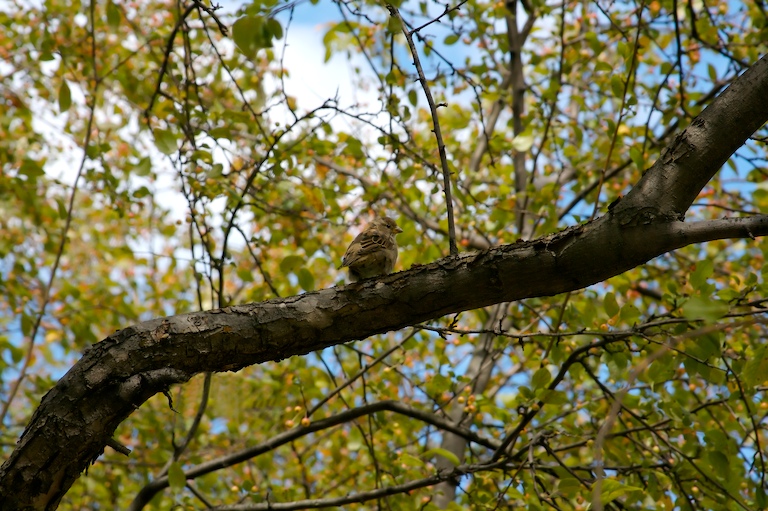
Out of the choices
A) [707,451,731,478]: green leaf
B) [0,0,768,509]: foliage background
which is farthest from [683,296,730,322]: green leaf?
[707,451,731,478]: green leaf

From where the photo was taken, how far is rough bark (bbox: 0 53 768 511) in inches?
104

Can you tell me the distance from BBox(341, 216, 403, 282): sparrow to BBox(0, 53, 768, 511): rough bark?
89 cm

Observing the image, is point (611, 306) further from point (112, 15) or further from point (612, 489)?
point (112, 15)

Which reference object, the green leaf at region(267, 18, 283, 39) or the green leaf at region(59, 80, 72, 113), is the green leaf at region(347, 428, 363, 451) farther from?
the green leaf at region(267, 18, 283, 39)

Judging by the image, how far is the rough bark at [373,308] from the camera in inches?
104

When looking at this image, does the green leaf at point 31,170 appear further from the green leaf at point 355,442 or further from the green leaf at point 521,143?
the green leaf at point 521,143

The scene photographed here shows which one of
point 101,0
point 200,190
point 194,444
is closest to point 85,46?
point 101,0

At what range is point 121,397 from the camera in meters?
2.69

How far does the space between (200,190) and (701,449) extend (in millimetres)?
3530

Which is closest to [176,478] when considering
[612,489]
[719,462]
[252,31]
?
[612,489]

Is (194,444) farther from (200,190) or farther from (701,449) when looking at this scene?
(701,449)

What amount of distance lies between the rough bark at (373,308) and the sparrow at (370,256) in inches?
35.1

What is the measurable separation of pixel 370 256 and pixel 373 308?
989mm

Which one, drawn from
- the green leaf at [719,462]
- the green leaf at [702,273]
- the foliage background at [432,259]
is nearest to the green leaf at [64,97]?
the foliage background at [432,259]
